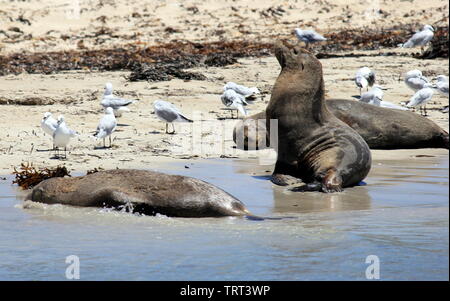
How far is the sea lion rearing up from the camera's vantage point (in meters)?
8.05

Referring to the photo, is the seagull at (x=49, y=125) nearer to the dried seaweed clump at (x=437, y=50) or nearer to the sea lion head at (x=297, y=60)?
the sea lion head at (x=297, y=60)

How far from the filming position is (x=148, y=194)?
657 centimetres

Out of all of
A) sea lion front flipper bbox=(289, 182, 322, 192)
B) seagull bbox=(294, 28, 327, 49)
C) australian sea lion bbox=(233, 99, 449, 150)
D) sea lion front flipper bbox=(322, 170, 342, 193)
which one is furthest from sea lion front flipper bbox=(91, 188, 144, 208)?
seagull bbox=(294, 28, 327, 49)

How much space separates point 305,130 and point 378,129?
246 centimetres

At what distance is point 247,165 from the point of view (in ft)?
30.6

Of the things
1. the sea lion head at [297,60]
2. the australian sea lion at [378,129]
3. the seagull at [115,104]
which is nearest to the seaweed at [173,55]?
the seagull at [115,104]

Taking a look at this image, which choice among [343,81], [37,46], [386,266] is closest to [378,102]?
[343,81]

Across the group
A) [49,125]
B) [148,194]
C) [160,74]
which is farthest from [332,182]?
[160,74]

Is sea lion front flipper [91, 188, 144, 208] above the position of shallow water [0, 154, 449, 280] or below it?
above

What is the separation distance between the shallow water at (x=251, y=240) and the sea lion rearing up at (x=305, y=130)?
46 centimetres

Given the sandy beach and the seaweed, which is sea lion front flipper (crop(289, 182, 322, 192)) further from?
the seaweed

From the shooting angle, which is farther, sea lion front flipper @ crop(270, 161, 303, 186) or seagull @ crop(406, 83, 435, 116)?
seagull @ crop(406, 83, 435, 116)

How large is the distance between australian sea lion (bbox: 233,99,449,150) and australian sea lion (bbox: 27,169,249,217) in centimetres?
380
